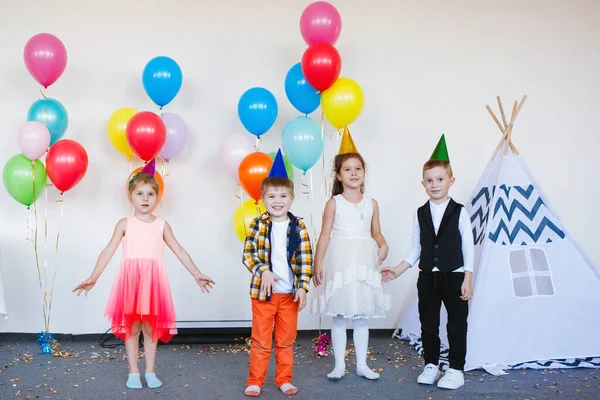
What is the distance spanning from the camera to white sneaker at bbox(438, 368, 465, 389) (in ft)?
9.03

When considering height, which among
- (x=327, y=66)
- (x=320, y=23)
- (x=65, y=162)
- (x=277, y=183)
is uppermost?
(x=320, y=23)

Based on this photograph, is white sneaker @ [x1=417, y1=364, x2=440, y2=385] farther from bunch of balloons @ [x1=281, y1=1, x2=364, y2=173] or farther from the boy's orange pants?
bunch of balloons @ [x1=281, y1=1, x2=364, y2=173]

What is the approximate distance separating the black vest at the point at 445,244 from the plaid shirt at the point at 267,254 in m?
0.60

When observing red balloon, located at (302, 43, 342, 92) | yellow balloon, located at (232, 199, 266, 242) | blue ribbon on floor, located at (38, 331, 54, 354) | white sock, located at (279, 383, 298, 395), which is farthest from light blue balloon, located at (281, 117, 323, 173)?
blue ribbon on floor, located at (38, 331, 54, 354)

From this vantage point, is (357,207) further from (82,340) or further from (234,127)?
(82,340)

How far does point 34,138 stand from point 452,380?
2.58 metres

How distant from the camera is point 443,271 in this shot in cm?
284

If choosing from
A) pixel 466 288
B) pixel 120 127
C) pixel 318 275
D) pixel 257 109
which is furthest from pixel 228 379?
pixel 120 127

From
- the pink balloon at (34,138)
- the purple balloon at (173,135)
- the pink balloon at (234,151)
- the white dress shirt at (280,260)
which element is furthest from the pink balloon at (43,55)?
the white dress shirt at (280,260)

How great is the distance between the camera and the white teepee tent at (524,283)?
312 cm

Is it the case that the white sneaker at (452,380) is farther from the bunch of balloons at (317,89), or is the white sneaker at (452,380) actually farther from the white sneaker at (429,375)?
the bunch of balloons at (317,89)

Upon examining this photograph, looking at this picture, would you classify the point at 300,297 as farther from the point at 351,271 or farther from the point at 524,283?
the point at 524,283

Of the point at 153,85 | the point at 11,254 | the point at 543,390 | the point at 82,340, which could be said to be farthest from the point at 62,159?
the point at 543,390

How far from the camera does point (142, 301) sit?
2.71 metres
